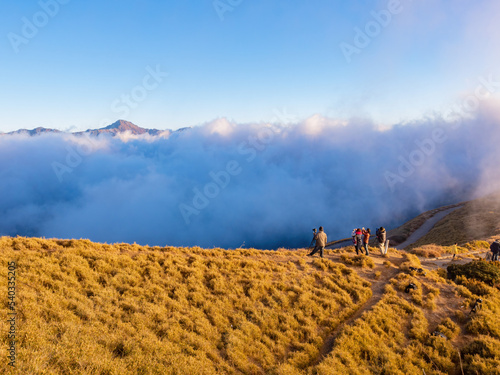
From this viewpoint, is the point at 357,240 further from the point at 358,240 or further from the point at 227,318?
the point at 227,318

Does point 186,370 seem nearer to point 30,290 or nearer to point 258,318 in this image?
point 258,318

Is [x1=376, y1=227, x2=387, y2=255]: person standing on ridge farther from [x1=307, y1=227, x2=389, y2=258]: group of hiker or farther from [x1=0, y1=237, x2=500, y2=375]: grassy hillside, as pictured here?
[x1=0, y1=237, x2=500, y2=375]: grassy hillside

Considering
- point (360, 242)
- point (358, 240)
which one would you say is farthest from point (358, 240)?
point (360, 242)

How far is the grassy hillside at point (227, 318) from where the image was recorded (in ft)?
24.5

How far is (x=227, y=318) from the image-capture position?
35.1 feet

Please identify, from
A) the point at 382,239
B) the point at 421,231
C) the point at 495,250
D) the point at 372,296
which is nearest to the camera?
the point at 372,296

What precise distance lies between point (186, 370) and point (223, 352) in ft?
6.33

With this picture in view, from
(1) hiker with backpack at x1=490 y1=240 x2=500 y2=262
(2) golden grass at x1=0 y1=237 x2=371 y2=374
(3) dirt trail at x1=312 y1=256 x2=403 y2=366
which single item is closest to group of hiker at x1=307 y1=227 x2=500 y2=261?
(1) hiker with backpack at x1=490 y1=240 x2=500 y2=262

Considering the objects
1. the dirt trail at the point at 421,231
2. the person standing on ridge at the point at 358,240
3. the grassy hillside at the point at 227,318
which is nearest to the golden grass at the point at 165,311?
the grassy hillside at the point at 227,318

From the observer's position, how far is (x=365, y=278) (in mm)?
16766

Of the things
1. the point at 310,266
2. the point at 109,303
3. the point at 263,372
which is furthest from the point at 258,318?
the point at 310,266

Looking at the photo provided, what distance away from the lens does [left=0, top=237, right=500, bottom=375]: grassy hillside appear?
7462 millimetres

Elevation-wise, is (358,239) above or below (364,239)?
above

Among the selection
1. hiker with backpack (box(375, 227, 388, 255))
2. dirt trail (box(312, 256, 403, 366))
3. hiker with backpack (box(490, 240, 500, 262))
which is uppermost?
hiker with backpack (box(375, 227, 388, 255))
